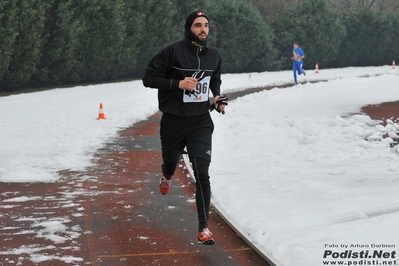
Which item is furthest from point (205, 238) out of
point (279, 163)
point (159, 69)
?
point (279, 163)

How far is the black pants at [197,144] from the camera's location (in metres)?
6.87

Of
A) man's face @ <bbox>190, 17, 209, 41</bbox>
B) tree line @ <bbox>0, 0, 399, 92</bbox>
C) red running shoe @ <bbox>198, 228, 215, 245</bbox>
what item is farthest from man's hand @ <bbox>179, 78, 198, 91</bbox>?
tree line @ <bbox>0, 0, 399, 92</bbox>

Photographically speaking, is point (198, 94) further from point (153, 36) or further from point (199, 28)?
point (153, 36)

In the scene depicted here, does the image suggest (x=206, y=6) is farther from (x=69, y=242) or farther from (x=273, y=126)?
(x=69, y=242)

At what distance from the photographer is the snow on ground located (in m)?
6.68

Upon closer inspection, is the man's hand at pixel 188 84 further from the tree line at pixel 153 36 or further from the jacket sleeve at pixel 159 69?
the tree line at pixel 153 36

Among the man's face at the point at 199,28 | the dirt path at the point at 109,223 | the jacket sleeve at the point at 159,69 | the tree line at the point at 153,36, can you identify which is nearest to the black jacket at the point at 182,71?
the jacket sleeve at the point at 159,69

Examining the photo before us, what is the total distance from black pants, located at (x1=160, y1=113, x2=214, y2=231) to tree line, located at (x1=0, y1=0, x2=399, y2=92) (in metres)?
19.2

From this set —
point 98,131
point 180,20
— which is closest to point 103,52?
point 180,20

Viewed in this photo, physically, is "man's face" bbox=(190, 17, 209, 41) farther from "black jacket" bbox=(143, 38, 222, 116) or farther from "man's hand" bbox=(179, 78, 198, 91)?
"man's hand" bbox=(179, 78, 198, 91)

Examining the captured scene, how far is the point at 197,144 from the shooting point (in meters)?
6.95

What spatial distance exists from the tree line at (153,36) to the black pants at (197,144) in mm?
19247

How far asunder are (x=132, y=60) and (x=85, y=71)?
3213 millimetres

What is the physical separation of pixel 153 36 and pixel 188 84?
3095 cm
